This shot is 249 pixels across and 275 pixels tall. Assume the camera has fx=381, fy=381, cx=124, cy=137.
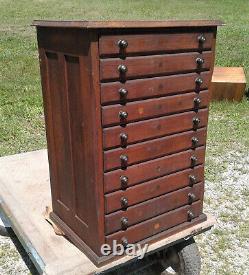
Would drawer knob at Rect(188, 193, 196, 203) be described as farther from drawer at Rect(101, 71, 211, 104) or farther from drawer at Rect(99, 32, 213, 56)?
drawer at Rect(99, 32, 213, 56)

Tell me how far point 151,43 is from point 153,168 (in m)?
0.78

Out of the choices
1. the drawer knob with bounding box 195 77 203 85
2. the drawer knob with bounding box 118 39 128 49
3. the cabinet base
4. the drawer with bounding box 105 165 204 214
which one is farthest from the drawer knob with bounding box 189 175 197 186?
the drawer knob with bounding box 118 39 128 49

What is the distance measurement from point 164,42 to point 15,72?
6.87 meters

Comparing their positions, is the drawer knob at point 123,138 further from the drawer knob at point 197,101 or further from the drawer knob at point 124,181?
the drawer knob at point 197,101

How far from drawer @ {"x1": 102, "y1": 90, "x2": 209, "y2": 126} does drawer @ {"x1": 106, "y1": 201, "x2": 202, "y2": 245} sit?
72 cm

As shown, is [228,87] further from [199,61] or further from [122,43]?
[122,43]

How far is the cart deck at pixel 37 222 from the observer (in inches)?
91.9

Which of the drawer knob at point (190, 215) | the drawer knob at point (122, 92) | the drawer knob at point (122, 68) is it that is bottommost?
the drawer knob at point (190, 215)

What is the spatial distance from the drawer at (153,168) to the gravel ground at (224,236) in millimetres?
1057

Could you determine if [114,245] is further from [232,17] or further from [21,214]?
[232,17]

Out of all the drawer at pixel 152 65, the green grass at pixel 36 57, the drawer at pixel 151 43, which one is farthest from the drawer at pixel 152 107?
the green grass at pixel 36 57

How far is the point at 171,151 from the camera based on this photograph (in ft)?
8.02

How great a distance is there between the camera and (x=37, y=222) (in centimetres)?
276

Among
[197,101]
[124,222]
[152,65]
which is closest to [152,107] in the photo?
[152,65]
